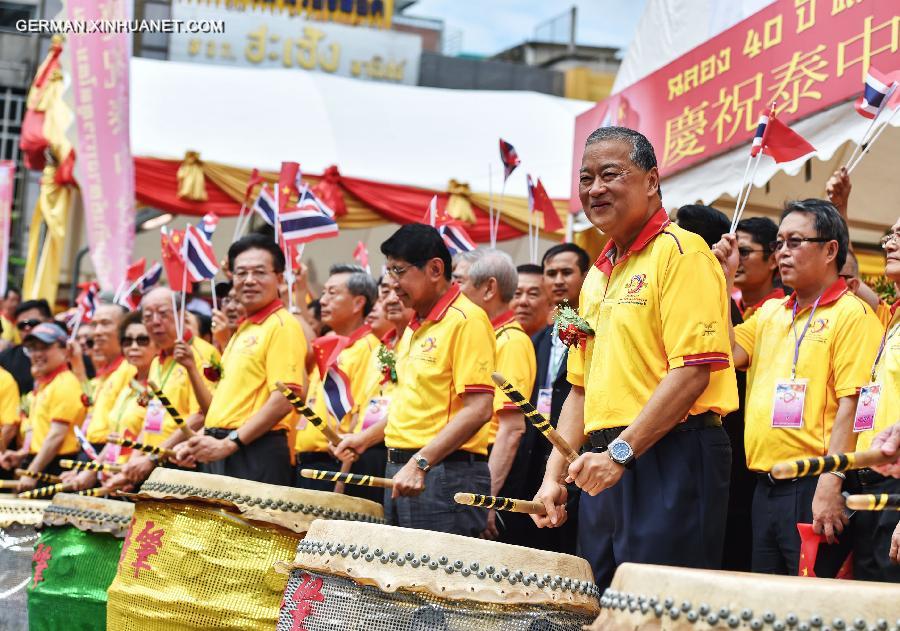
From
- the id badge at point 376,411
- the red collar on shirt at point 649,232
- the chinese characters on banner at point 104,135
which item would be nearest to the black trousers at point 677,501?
the red collar on shirt at point 649,232

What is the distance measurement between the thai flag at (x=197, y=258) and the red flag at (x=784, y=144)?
359cm

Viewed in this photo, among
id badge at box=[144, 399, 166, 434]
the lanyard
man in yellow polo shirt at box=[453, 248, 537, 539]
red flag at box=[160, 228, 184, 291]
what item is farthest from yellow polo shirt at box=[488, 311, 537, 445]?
red flag at box=[160, 228, 184, 291]

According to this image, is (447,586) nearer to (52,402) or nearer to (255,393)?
(255,393)

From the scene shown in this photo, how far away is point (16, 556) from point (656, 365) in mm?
3761

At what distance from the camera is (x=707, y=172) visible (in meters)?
7.04

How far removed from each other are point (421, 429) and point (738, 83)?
Result: 3032 mm

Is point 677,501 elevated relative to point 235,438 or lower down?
elevated

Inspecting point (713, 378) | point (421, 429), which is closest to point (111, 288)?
Result: point (421, 429)

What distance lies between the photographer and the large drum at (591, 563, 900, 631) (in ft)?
6.76

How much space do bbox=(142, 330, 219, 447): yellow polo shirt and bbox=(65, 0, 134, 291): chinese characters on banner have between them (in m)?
4.37

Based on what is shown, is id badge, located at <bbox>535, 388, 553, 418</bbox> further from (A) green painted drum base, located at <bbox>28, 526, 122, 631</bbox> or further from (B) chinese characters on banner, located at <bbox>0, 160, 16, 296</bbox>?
(B) chinese characters on banner, located at <bbox>0, 160, 16, 296</bbox>

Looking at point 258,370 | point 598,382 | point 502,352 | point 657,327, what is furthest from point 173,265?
point 657,327

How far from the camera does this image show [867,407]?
382 cm

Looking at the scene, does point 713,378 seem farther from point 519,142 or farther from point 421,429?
point 519,142
